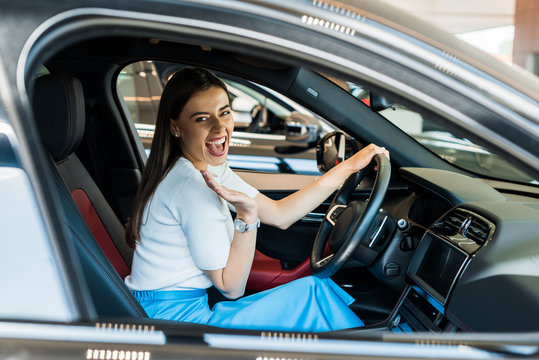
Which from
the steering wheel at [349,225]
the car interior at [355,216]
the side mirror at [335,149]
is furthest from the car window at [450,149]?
the steering wheel at [349,225]

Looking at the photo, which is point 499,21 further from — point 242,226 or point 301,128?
point 242,226

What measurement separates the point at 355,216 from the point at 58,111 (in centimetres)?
96

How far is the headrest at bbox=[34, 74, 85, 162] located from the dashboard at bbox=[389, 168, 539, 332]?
3.61 feet

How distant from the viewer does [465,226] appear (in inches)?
63.1

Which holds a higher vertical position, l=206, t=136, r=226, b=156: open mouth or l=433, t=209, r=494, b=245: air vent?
l=206, t=136, r=226, b=156: open mouth

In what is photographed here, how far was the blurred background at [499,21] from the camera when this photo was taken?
373 inches

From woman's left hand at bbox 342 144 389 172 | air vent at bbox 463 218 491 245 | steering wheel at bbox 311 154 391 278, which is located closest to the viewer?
air vent at bbox 463 218 491 245

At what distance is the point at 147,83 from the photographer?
4590 millimetres

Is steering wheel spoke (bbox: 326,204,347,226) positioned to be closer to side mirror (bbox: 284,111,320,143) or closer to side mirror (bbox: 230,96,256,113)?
side mirror (bbox: 284,111,320,143)

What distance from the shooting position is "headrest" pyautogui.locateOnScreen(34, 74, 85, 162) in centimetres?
155

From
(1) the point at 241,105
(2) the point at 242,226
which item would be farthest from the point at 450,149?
(1) the point at 241,105

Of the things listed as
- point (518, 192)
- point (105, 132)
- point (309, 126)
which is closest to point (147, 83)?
point (309, 126)

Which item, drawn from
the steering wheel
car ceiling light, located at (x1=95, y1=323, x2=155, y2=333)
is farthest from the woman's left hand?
car ceiling light, located at (x1=95, y1=323, x2=155, y2=333)

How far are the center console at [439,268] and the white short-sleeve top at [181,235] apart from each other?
1.95 ft
